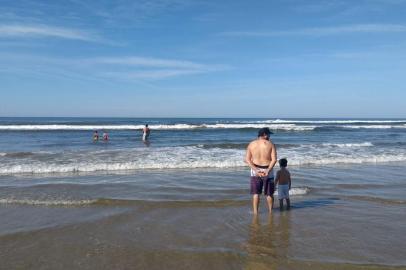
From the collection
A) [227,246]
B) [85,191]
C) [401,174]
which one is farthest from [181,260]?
[401,174]

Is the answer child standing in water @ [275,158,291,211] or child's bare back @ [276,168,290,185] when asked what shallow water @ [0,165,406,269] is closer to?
child standing in water @ [275,158,291,211]

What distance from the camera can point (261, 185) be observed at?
7.43m

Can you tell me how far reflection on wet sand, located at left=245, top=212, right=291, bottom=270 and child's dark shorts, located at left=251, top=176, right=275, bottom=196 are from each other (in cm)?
48

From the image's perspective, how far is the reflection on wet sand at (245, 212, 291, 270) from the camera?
504cm

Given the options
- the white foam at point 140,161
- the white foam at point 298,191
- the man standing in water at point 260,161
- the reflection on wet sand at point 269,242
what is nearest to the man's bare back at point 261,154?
the man standing in water at point 260,161

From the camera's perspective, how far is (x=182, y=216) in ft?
24.4

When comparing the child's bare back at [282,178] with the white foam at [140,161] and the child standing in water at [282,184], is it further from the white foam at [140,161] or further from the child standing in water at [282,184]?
the white foam at [140,161]

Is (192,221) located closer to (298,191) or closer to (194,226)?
(194,226)

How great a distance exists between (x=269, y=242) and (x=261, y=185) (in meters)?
1.70

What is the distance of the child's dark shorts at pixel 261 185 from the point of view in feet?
24.2

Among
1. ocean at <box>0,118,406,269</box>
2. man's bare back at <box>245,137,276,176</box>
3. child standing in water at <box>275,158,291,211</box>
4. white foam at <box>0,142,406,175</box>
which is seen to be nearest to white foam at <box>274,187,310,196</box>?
ocean at <box>0,118,406,269</box>

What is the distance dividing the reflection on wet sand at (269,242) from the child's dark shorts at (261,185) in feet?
1.57

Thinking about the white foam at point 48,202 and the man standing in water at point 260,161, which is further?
the white foam at point 48,202

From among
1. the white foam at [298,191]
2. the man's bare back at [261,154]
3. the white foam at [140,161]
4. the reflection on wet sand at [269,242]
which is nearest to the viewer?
the reflection on wet sand at [269,242]
